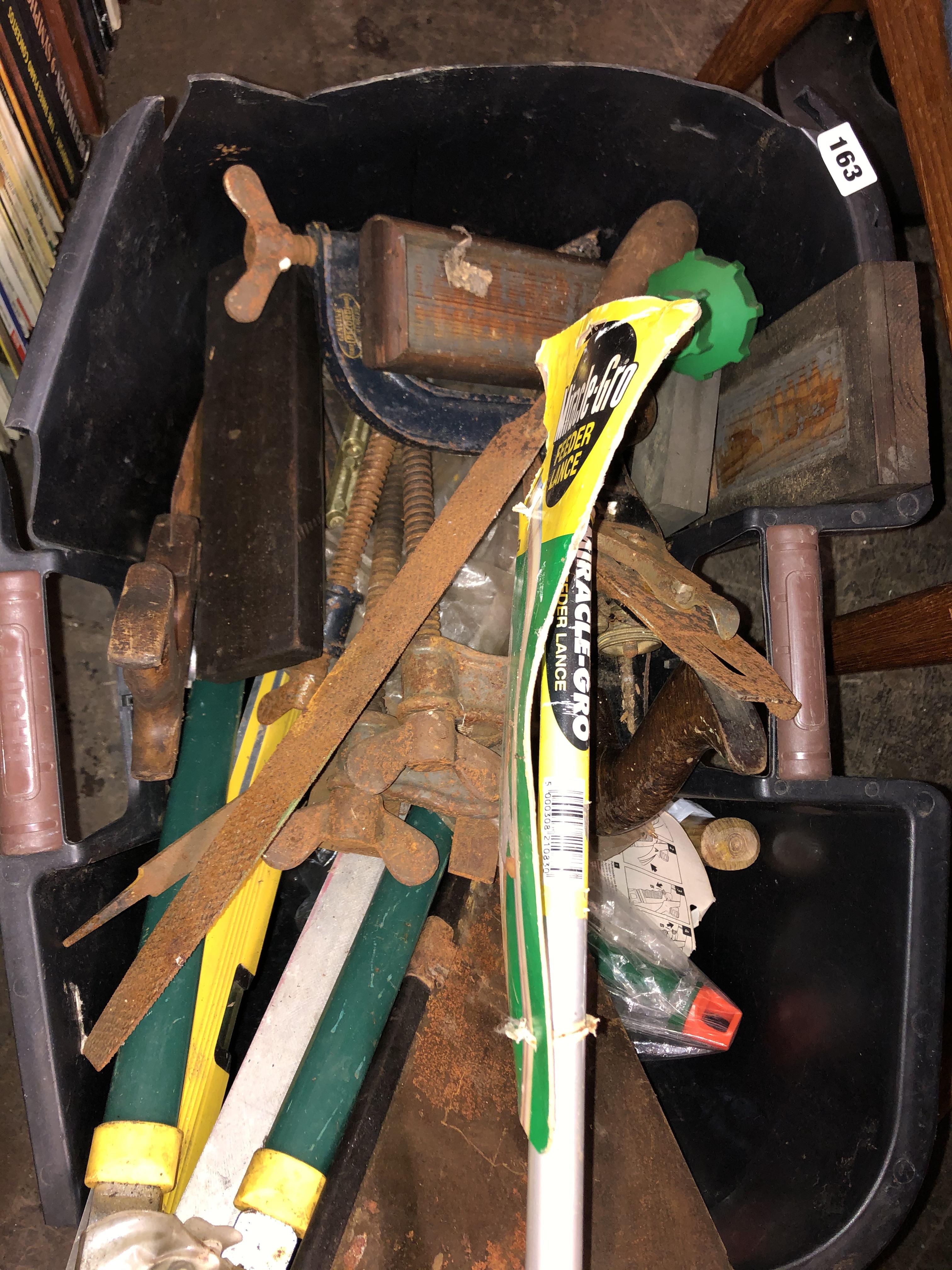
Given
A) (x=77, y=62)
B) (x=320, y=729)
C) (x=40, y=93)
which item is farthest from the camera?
(x=77, y=62)

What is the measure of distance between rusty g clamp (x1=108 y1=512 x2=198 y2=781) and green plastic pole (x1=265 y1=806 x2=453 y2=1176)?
34 centimetres

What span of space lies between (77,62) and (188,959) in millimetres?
1525

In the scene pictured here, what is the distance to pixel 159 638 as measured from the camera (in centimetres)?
92

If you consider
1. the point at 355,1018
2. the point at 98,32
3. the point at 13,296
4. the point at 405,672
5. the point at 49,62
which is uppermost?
the point at 98,32

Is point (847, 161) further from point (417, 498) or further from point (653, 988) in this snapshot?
point (653, 988)

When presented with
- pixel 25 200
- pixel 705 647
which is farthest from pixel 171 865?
pixel 25 200

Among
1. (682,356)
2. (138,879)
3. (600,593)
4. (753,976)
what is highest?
(682,356)

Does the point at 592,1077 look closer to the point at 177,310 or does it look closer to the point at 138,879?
the point at 138,879

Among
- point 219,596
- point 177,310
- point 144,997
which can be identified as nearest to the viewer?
point 144,997

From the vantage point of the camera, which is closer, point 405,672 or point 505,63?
point 405,672

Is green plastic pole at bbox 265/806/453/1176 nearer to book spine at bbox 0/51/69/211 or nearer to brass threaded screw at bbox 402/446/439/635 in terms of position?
brass threaded screw at bbox 402/446/439/635

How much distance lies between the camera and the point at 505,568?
119 cm

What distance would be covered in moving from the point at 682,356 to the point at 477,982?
94 cm

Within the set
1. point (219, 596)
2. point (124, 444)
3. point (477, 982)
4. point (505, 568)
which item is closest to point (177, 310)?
point (124, 444)
